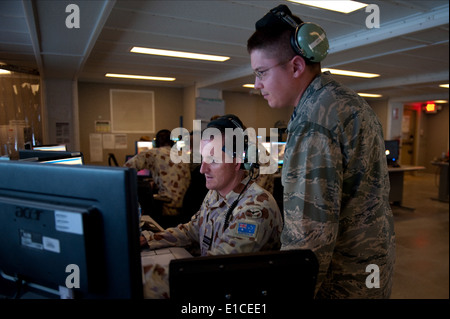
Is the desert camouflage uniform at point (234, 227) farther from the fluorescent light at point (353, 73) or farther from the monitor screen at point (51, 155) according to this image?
the fluorescent light at point (353, 73)

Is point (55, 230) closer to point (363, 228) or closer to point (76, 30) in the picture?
point (363, 228)

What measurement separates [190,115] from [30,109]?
4071 millimetres

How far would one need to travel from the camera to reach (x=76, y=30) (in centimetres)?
284

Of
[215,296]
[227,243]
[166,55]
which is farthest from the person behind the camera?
[166,55]

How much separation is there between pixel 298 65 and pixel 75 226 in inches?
32.2

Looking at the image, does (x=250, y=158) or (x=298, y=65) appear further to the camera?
(x=250, y=158)

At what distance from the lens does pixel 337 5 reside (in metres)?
2.85

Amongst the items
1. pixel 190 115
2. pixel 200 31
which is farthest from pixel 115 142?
pixel 200 31

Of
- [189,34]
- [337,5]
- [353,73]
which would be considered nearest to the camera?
[337,5]

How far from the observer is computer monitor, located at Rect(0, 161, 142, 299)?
23.8 inches

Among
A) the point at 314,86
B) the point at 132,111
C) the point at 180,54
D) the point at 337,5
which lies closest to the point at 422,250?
the point at 337,5

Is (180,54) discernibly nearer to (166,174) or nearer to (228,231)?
(166,174)

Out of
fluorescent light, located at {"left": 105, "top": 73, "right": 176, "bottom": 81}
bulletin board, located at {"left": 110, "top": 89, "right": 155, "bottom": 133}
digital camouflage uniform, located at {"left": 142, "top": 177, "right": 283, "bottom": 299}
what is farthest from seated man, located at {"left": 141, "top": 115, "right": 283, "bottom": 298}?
bulletin board, located at {"left": 110, "top": 89, "right": 155, "bottom": 133}

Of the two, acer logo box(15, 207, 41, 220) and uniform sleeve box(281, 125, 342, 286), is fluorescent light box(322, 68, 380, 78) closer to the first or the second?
uniform sleeve box(281, 125, 342, 286)
